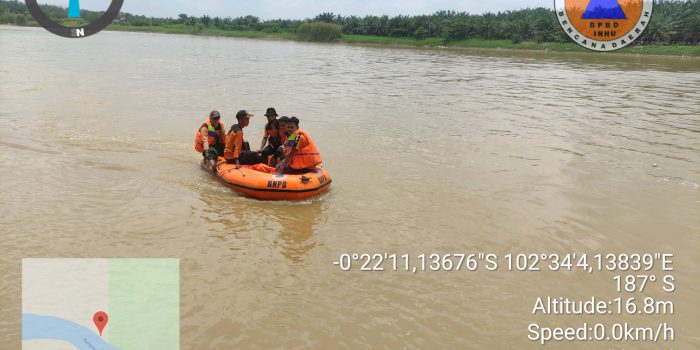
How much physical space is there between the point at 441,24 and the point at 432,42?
369 centimetres

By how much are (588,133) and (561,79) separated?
44.7ft

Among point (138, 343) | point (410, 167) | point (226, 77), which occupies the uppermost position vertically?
point (226, 77)

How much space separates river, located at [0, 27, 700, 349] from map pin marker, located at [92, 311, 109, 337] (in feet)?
1.84

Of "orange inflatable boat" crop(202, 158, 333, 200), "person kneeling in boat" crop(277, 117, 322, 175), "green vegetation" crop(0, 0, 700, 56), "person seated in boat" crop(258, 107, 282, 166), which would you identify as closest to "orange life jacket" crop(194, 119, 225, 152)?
"person seated in boat" crop(258, 107, 282, 166)

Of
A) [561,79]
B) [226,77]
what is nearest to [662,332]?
[226,77]

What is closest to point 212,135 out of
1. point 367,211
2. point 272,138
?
point 272,138

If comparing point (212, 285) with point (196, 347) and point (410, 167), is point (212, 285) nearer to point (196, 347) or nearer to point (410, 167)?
point (196, 347)

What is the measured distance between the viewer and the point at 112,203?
6.89m

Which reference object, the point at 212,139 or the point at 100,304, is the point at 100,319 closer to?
the point at 100,304

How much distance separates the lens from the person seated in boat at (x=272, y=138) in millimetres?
7906

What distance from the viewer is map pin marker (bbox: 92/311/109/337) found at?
4253 mm

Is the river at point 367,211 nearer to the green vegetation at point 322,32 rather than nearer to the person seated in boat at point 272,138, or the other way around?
the person seated in boat at point 272,138

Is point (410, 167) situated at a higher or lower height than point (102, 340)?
higher

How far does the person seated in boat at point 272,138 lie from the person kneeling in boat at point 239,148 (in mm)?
158
